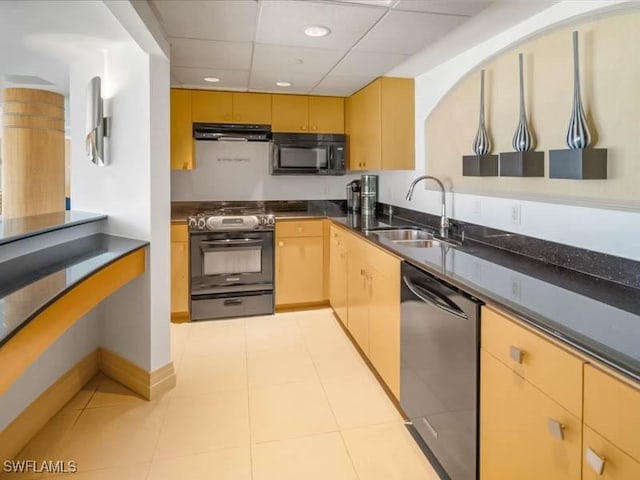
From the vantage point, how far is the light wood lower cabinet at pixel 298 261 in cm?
405

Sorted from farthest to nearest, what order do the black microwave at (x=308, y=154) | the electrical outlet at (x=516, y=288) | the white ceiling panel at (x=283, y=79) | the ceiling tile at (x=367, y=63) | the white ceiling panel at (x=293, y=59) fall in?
1. the black microwave at (x=308, y=154)
2. the white ceiling panel at (x=283, y=79)
3. the ceiling tile at (x=367, y=63)
4. the white ceiling panel at (x=293, y=59)
5. the electrical outlet at (x=516, y=288)

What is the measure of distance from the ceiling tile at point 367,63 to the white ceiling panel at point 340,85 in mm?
139

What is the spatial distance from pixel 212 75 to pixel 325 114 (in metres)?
1.28

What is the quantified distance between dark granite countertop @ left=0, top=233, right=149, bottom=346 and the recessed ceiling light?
1.52 m

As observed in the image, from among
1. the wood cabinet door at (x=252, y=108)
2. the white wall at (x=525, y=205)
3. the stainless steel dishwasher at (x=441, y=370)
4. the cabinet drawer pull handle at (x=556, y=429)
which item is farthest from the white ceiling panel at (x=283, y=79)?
the cabinet drawer pull handle at (x=556, y=429)

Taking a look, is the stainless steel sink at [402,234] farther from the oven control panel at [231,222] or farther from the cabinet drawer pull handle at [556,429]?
the cabinet drawer pull handle at [556,429]

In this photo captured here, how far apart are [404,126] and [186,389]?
2616 millimetres

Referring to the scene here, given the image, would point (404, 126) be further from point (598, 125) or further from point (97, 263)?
point (97, 263)

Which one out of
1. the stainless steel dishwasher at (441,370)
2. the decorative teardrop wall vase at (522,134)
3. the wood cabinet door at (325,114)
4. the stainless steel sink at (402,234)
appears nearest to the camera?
the stainless steel dishwasher at (441,370)

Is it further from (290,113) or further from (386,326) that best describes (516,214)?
(290,113)

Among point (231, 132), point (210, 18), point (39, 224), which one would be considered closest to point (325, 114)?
point (231, 132)

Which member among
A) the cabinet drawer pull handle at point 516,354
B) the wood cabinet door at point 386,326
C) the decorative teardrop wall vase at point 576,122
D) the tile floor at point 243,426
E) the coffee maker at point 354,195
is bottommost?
the tile floor at point 243,426

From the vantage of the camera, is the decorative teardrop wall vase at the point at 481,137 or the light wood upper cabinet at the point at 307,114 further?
the light wood upper cabinet at the point at 307,114

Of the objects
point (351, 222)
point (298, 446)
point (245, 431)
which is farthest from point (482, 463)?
point (351, 222)
